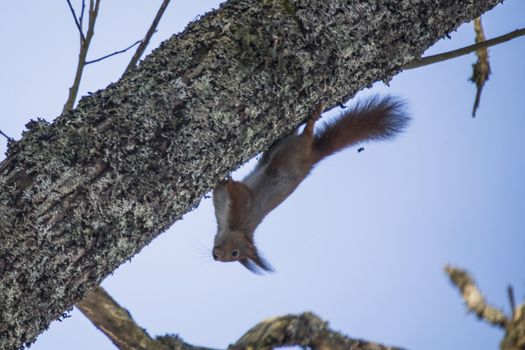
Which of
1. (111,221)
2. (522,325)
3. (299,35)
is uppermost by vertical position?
(299,35)

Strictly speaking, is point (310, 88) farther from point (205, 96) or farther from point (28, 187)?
point (28, 187)

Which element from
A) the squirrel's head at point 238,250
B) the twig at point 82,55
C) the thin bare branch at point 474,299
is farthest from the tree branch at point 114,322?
the squirrel's head at point 238,250

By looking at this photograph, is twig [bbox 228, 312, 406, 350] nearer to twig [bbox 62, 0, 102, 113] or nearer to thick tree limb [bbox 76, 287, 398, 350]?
thick tree limb [bbox 76, 287, 398, 350]

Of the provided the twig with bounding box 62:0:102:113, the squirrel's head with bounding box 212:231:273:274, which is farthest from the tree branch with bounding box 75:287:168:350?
the squirrel's head with bounding box 212:231:273:274

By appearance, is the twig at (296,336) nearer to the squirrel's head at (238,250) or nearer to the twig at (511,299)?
the twig at (511,299)

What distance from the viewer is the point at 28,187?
1.44 meters

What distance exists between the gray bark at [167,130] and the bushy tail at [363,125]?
1567 millimetres

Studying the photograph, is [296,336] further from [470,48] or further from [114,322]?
[470,48]

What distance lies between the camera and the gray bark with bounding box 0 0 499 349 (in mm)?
1434

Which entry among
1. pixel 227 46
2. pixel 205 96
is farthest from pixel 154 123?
pixel 227 46

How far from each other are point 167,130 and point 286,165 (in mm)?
2136

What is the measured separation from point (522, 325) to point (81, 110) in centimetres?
118

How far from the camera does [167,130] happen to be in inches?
63.9

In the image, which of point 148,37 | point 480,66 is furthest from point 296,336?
point 480,66
